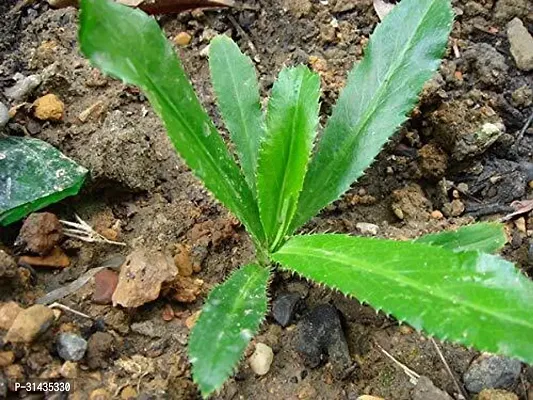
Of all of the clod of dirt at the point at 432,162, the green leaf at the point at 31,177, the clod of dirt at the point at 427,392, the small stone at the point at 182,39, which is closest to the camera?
the clod of dirt at the point at 427,392

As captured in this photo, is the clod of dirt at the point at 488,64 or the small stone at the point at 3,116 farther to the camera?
the clod of dirt at the point at 488,64

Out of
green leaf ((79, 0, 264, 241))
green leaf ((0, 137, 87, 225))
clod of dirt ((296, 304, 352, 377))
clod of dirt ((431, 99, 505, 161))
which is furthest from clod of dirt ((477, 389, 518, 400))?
green leaf ((0, 137, 87, 225))

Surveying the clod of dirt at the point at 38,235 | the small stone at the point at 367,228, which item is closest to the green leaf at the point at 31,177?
the clod of dirt at the point at 38,235

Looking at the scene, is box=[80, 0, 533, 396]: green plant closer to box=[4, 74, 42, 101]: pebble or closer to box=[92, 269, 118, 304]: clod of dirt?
box=[92, 269, 118, 304]: clod of dirt

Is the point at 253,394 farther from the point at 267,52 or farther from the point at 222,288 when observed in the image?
the point at 267,52

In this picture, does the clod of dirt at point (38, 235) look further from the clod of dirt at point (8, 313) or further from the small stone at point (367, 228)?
the small stone at point (367, 228)

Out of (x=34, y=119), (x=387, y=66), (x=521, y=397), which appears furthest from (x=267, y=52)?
(x=521, y=397)

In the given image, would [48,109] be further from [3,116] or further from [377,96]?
[377,96]
